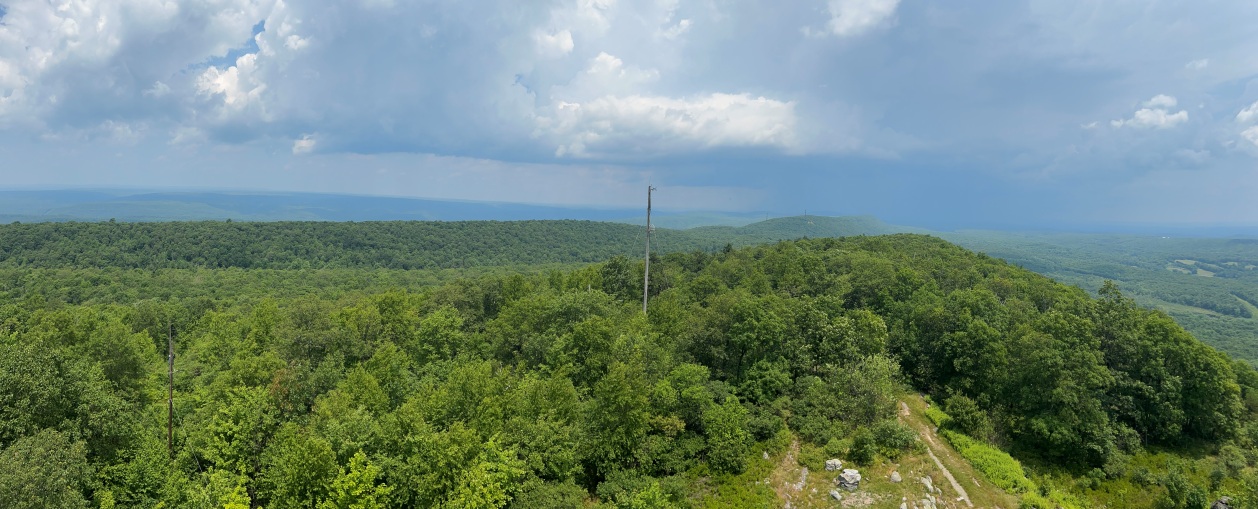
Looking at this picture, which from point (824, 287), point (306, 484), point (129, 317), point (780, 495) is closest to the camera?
point (306, 484)

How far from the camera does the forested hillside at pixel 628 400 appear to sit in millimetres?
21312

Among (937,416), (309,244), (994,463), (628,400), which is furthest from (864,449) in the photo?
(309,244)

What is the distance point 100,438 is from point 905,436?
36.8 metres

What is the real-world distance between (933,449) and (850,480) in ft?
23.6

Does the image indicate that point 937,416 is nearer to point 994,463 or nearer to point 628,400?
point 994,463

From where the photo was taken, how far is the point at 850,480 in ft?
81.9

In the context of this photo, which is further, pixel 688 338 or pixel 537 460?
pixel 688 338

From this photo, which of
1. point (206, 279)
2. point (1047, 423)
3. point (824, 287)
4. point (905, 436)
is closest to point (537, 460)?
point (905, 436)

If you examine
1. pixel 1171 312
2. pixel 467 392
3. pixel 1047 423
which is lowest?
pixel 1171 312

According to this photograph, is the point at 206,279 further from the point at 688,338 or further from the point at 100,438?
the point at 688,338

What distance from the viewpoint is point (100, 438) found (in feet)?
75.3

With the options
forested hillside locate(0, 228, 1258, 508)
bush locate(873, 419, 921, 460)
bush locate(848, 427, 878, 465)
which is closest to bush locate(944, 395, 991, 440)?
forested hillside locate(0, 228, 1258, 508)

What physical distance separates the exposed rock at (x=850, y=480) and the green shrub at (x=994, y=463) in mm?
7934

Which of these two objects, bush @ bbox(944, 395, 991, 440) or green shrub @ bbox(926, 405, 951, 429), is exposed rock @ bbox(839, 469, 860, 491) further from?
bush @ bbox(944, 395, 991, 440)
